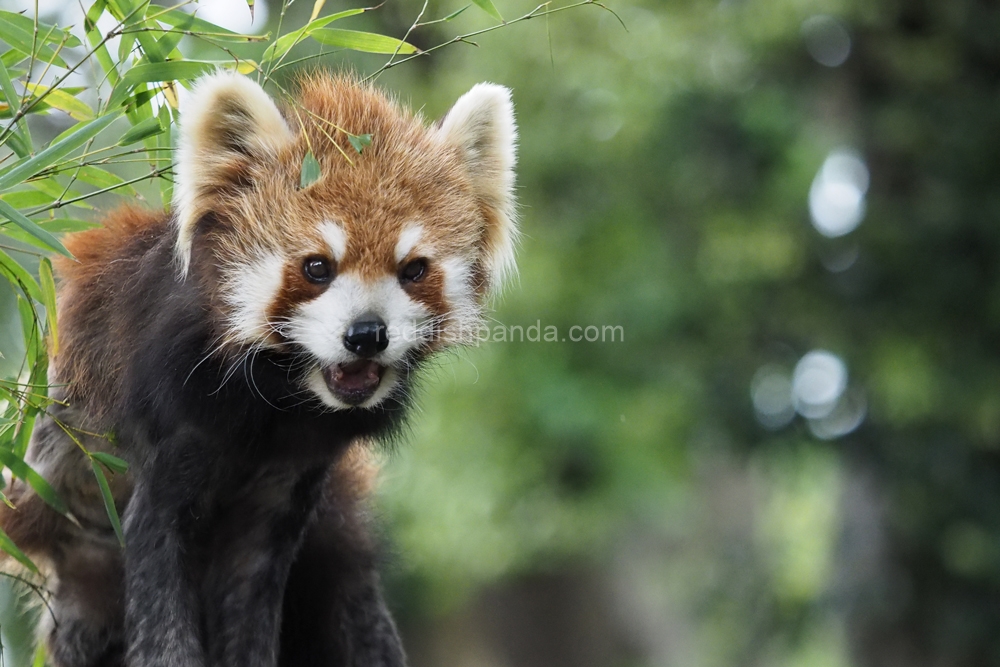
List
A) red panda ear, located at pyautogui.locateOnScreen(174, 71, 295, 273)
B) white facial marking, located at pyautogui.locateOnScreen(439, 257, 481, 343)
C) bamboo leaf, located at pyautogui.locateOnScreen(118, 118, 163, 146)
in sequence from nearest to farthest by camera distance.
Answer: bamboo leaf, located at pyautogui.locateOnScreen(118, 118, 163, 146) < red panda ear, located at pyautogui.locateOnScreen(174, 71, 295, 273) < white facial marking, located at pyautogui.locateOnScreen(439, 257, 481, 343)

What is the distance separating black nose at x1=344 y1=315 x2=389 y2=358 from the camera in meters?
2.85

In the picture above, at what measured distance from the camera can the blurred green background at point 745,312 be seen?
26.7 ft

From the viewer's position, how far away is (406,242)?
3025 mm

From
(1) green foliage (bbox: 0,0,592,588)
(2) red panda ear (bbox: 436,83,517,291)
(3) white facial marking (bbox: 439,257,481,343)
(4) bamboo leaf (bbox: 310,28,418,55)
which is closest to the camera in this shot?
(1) green foliage (bbox: 0,0,592,588)

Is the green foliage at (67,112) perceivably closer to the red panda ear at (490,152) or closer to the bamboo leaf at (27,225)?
the bamboo leaf at (27,225)

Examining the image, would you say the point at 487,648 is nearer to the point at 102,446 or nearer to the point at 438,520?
the point at 438,520

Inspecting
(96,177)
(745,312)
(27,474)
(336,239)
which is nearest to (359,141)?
(336,239)

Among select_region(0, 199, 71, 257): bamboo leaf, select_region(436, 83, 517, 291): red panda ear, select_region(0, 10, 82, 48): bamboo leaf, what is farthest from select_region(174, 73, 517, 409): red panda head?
select_region(0, 199, 71, 257): bamboo leaf

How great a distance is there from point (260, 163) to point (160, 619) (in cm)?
133

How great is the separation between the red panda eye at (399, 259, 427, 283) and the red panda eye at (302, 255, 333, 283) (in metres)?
0.21

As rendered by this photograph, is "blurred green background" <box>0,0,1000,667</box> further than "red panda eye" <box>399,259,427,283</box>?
Yes

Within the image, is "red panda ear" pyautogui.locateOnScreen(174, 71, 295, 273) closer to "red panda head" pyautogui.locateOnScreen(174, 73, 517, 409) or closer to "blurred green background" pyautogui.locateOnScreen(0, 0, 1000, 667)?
"red panda head" pyautogui.locateOnScreen(174, 73, 517, 409)

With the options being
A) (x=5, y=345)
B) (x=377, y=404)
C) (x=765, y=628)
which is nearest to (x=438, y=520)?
(x=765, y=628)

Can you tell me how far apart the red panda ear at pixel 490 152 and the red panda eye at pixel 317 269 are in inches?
24.8
